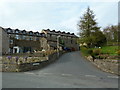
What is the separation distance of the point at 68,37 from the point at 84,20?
26.5 metres

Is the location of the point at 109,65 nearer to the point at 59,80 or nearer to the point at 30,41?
the point at 59,80

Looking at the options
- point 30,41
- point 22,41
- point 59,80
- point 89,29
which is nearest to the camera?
point 59,80

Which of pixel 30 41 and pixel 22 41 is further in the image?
pixel 30 41

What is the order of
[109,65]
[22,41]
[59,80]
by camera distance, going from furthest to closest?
[22,41] → [109,65] → [59,80]

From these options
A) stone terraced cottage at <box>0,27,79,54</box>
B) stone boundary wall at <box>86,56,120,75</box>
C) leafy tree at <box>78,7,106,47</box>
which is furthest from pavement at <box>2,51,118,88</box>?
stone terraced cottage at <box>0,27,79,54</box>

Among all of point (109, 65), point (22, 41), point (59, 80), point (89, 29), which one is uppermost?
point (89, 29)

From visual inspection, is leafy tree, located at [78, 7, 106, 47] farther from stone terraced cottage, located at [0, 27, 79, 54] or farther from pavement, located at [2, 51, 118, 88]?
pavement, located at [2, 51, 118, 88]

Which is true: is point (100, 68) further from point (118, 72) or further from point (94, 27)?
point (94, 27)

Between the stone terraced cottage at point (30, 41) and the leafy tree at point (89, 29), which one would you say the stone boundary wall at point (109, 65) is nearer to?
the leafy tree at point (89, 29)

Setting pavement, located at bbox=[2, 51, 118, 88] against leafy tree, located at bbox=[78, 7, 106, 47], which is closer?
pavement, located at bbox=[2, 51, 118, 88]

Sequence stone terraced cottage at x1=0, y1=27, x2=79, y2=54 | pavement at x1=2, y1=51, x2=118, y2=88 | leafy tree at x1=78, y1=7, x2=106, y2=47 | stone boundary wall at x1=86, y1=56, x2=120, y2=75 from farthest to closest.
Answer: stone terraced cottage at x1=0, y1=27, x2=79, y2=54
leafy tree at x1=78, y1=7, x2=106, y2=47
stone boundary wall at x1=86, y1=56, x2=120, y2=75
pavement at x1=2, y1=51, x2=118, y2=88

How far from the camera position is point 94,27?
108ft

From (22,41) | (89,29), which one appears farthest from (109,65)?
(22,41)

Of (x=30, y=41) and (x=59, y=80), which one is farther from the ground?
(x=30, y=41)
